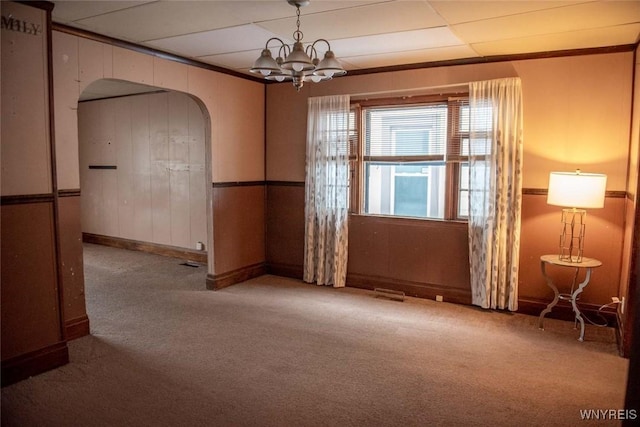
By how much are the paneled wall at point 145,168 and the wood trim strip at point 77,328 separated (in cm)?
273

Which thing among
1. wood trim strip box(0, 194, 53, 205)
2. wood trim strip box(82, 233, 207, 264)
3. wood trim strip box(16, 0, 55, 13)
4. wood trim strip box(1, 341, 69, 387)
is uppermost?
wood trim strip box(16, 0, 55, 13)

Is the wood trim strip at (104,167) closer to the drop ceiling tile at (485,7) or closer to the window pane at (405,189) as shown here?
the window pane at (405,189)

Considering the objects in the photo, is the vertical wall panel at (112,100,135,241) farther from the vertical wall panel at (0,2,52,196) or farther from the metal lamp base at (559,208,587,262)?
the metal lamp base at (559,208,587,262)

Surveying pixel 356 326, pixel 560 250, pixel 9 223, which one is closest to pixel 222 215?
pixel 356 326

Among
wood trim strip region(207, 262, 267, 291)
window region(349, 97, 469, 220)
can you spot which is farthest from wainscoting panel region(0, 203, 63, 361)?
window region(349, 97, 469, 220)

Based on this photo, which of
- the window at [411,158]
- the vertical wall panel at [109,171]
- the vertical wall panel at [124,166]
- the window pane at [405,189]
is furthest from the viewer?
the vertical wall panel at [109,171]

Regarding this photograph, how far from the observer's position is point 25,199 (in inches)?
117

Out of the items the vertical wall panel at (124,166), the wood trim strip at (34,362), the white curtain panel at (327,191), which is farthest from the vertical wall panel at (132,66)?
the vertical wall panel at (124,166)

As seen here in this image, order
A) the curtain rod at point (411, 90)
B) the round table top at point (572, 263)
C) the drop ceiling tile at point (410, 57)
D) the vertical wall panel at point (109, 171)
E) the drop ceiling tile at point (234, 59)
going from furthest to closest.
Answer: the vertical wall panel at point (109, 171) → the curtain rod at point (411, 90) → the drop ceiling tile at point (234, 59) → the drop ceiling tile at point (410, 57) → the round table top at point (572, 263)

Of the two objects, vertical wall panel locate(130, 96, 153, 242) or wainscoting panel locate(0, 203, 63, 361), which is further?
vertical wall panel locate(130, 96, 153, 242)

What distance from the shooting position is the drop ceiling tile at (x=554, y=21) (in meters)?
3.05

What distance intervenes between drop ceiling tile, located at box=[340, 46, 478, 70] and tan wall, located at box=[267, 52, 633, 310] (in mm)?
160

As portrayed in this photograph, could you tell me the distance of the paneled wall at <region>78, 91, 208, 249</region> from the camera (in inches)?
253

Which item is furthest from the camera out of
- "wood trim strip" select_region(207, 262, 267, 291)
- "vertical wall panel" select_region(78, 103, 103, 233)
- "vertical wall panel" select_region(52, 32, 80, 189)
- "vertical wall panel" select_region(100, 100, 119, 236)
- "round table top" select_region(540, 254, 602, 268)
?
"vertical wall panel" select_region(78, 103, 103, 233)
